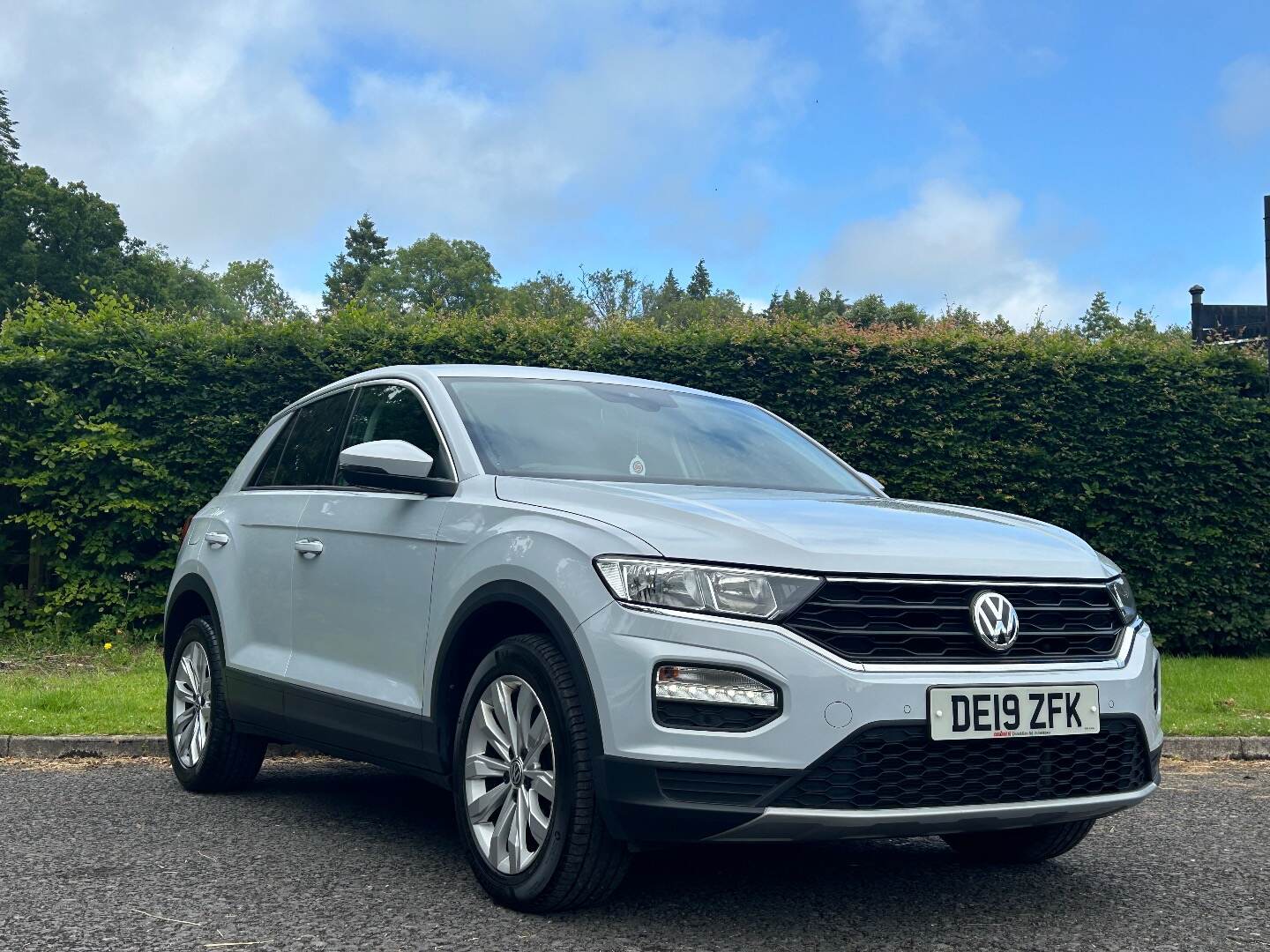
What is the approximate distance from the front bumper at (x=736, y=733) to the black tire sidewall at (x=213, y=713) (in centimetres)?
301

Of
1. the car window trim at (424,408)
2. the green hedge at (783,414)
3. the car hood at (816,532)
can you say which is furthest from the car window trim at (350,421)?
the green hedge at (783,414)

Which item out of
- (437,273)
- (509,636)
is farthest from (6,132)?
(509,636)

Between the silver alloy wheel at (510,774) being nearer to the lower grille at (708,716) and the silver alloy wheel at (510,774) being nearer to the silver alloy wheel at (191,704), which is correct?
the lower grille at (708,716)

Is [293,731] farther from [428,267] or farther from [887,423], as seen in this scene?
[428,267]

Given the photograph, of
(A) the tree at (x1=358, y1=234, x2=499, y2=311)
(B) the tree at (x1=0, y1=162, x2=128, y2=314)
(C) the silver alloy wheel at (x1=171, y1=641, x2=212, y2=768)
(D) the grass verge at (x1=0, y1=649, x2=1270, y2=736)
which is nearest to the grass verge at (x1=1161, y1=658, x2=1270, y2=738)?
(D) the grass verge at (x1=0, y1=649, x2=1270, y2=736)

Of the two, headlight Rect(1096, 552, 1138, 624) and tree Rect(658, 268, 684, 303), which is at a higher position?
tree Rect(658, 268, 684, 303)

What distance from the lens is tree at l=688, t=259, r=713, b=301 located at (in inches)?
4813

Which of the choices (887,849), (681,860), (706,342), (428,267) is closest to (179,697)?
(681,860)

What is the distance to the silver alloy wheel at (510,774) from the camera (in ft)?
13.7

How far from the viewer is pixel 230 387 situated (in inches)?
487

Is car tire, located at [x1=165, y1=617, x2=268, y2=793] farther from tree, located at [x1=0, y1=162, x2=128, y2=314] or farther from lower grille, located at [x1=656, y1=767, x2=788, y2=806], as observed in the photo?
tree, located at [x1=0, y1=162, x2=128, y2=314]

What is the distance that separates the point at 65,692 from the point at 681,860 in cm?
592

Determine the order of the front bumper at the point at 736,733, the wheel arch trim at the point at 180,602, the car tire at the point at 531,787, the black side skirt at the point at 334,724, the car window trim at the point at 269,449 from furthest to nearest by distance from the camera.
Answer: the car window trim at the point at 269,449 → the wheel arch trim at the point at 180,602 → the black side skirt at the point at 334,724 → the car tire at the point at 531,787 → the front bumper at the point at 736,733

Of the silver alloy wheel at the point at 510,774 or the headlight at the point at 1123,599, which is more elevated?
the headlight at the point at 1123,599
